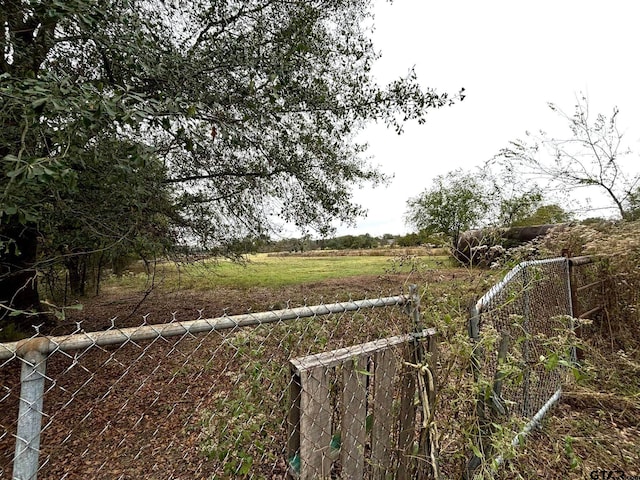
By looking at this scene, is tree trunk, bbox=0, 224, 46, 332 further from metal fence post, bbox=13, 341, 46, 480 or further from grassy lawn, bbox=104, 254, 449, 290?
metal fence post, bbox=13, 341, 46, 480

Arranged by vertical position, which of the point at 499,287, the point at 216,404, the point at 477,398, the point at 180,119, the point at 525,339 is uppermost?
the point at 180,119

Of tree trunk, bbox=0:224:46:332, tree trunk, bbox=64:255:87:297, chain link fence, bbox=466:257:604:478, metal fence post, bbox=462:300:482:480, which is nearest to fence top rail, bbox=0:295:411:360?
metal fence post, bbox=462:300:482:480

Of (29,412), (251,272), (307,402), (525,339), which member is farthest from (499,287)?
(251,272)

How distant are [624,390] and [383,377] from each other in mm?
2853

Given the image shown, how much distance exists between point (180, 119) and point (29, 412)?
210 centimetres

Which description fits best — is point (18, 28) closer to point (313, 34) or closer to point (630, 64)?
point (313, 34)

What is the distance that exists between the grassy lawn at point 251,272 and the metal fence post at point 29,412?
2.25 metres

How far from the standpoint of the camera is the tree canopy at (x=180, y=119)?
1.86 metres

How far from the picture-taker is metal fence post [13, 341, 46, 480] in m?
0.78

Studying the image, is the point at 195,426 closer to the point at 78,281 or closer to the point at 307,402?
the point at 307,402

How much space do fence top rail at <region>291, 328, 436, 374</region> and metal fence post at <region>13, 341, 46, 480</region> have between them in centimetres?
82

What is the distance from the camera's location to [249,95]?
3.03m

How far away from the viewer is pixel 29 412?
80cm

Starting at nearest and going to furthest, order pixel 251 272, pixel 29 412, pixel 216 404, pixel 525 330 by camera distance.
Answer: pixel 29 412, pixel 525 330, pixel 216 404, pixel 251 272
